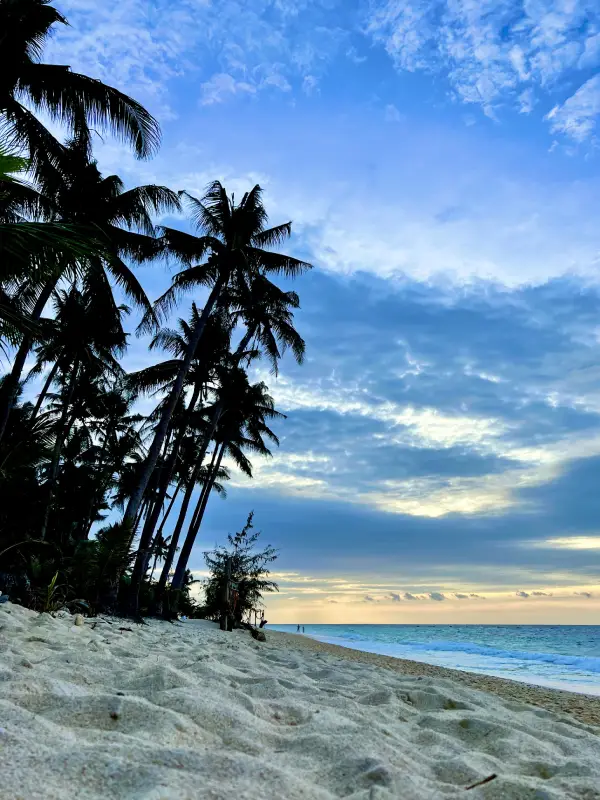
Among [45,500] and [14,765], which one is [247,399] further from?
[14,765]

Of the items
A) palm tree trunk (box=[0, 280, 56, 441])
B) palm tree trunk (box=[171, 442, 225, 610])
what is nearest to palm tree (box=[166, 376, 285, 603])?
palm tree trunk (box=[171, 442, 225, 610])

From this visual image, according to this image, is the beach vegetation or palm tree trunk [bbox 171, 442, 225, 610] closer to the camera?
the beach vegetation

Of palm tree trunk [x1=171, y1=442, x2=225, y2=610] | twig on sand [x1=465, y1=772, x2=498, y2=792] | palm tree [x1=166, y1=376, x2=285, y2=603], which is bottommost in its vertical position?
twig on sand [x1=465, y1=772, x2=498, y2=792]

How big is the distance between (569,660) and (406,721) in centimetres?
2020

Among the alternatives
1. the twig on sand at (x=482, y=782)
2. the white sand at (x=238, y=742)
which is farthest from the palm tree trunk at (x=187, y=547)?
the twig on sand at (x=482, y=782)

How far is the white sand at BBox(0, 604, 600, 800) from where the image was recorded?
1575 millimetres

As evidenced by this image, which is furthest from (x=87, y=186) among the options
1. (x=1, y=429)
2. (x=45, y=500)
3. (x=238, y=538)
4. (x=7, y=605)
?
(x=238, y=538)

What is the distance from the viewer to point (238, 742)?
81.9 inches

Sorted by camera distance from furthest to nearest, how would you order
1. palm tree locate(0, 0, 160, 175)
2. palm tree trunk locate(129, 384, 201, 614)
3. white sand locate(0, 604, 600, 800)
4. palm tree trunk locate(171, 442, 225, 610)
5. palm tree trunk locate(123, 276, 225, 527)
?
palm tree trunk locate(171, 442, 225, 610) → palm tree trunk locate(123, 276, 225, 527) → palm tree trunk locate(129, 384, 201, 614) → palm tree locate(0, 0, 160, 175) → white sand locate(0, 604, 600, 800)

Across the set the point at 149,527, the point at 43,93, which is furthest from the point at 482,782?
the point at 149,527

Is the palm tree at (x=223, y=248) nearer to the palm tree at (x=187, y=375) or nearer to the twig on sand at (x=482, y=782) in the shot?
the palm tree at (x=187, y=375)

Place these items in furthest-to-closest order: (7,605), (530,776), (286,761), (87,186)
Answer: (87,186) → (7,605) → (530,776) → (286,761)

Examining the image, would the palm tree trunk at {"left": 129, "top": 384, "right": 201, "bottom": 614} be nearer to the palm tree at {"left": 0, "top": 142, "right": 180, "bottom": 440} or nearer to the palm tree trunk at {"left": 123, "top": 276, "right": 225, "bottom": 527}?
the palm tree trunk at {"left": 123, "top": 276, "right": 225, "bottom": 527}

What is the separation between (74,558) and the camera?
405 inches
